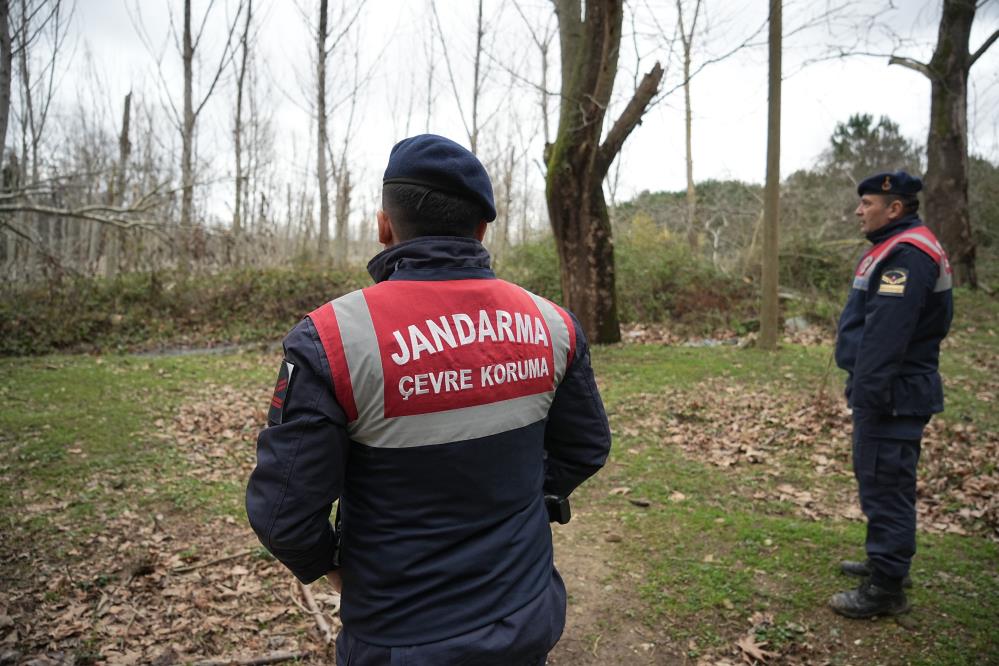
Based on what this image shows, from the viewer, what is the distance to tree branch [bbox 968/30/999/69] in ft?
40.6

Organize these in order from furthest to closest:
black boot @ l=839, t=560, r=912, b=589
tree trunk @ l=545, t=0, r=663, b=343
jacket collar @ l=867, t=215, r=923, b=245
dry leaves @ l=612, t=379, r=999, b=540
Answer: tree trunk @ l=545, t=0, r=663, b=343
dry leaves @ l=612, t=379, r=999, b=540
black boot @ l=839, t=560, r=912, b=589
jacket collar @ l=867, t=215, r=923, b=245

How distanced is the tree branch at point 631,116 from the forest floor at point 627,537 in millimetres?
4035

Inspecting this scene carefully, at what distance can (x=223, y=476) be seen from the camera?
229 inches

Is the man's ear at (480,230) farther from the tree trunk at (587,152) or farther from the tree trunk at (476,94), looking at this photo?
the tree trunk at (476,94)

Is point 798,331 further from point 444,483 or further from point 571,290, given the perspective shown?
point 444,483

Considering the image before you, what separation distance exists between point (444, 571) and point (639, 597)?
2.64 metres

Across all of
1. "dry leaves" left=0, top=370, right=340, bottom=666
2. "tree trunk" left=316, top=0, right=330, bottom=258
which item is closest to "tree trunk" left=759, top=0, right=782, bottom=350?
"dry leaves" left=0, top=370, right=340, bottom=666

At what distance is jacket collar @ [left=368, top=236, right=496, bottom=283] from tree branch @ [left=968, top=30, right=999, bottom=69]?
52.0 feet

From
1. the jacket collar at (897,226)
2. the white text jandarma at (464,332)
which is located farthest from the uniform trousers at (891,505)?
the white text jandarma at (464,332)

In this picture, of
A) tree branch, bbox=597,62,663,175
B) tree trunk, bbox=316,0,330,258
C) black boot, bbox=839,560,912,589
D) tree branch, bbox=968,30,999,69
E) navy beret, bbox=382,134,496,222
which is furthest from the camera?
tree trunk, bbox=316,0,330,258

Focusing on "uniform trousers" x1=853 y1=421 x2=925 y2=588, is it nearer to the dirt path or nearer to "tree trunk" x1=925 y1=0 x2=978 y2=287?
the dirt path

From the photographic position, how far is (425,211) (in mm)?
1632

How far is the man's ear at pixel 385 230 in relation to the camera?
1.71 meters

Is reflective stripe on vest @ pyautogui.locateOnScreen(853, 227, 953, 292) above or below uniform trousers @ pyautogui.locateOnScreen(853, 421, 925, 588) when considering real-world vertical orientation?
above
